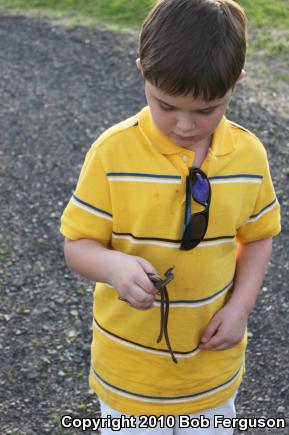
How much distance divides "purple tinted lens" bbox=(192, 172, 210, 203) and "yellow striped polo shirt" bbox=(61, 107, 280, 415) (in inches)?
1.1

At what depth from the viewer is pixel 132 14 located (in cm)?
705

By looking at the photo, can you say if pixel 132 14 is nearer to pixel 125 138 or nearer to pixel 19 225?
pixel 19 225

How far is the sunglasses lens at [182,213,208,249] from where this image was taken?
1.98m

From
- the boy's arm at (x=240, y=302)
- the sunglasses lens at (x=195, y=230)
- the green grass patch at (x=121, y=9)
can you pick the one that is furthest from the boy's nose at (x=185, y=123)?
the green grass patch at (x=121, y=9)

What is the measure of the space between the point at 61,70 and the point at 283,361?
3442 millimetres

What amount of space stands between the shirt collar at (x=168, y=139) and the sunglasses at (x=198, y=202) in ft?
0.24

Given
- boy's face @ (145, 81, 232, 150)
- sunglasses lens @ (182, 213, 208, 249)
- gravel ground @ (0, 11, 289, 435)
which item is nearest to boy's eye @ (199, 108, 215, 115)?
boy's face @ (145, 81, 232, 150)

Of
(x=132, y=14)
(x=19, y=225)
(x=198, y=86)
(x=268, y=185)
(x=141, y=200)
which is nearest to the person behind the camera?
(x=198, y=86)

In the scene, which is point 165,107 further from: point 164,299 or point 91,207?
point 164,299

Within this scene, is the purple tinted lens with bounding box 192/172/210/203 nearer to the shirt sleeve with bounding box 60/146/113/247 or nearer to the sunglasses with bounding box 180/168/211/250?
the sunglasses with bounding box 180/168/211/250

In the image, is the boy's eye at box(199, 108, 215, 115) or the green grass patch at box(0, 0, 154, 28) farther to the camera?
the green grass patch at box(0, 0, 154, 28)

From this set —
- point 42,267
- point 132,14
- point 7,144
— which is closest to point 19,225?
point 42,267

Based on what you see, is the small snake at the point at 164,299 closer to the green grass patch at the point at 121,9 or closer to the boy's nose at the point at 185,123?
the boy's nose at the point at 185,123

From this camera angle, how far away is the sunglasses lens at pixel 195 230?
1.98 meters
